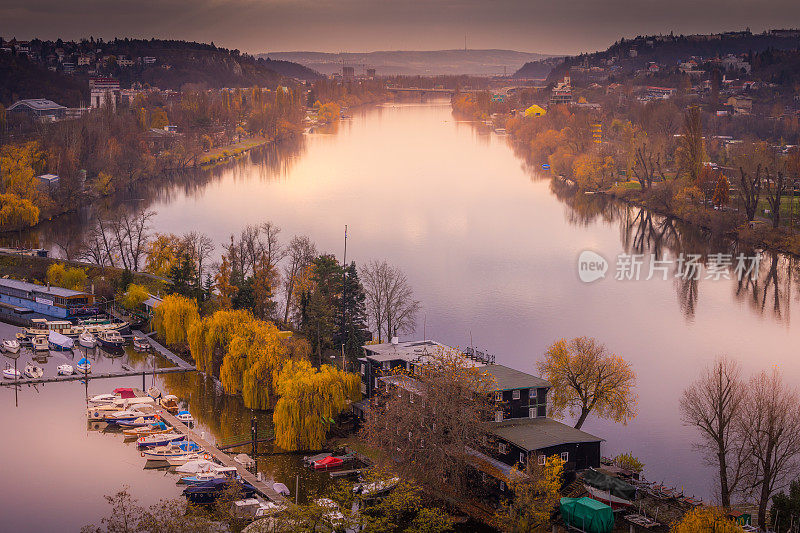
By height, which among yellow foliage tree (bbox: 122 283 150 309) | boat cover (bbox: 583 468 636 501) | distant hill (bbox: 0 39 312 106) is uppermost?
distant hill (bbox: 0 39 312 106)

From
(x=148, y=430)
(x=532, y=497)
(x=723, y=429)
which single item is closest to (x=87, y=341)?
(x=148, y=430)

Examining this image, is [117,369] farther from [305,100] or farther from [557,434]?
[305,100]

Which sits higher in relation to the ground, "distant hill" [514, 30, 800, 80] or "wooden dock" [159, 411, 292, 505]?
"distant hill" [514, 30, 800, 80]

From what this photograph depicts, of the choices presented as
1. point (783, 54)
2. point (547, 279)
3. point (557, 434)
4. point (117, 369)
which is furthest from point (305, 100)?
point (557, 434)

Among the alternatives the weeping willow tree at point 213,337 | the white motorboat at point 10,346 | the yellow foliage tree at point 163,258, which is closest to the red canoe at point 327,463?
the weeping willow tree at point 213,337

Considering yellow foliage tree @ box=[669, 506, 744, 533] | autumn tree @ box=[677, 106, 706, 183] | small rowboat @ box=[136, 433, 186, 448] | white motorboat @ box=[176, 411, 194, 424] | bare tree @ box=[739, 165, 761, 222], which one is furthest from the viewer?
autumn tree @ box=[677, 106, 706, 183]

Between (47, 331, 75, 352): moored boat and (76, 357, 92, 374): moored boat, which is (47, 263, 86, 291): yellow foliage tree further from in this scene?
(76, 357, 92, 374): moored boat

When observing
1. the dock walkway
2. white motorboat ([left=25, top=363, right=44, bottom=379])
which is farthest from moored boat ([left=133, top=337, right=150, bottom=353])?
white motorboat ([left=25, top=363, right=44, bottom=379])

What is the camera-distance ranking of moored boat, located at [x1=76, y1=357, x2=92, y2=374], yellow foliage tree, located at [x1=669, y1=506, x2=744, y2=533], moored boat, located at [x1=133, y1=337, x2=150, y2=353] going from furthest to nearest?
1. moored boat, located at [x1=133, y1=337, x2=150, y2=353]
2. moored boat, located at [x1=76, y1=357, x2=92, y2=374]
3. yellow foliage tree, located at [x1=669, y1=506, x2=744, y2=533]
